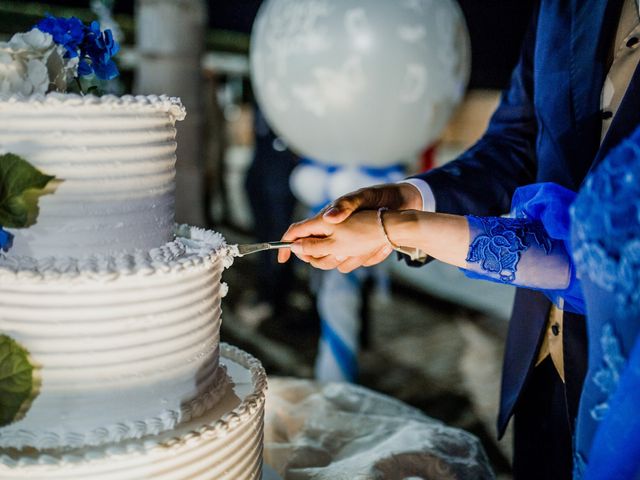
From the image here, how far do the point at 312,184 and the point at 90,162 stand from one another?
6.33 feet

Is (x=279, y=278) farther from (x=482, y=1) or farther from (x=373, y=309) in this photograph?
(x=482, y=1)

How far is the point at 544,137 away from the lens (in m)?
1.59

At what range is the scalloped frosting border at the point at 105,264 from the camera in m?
1.08

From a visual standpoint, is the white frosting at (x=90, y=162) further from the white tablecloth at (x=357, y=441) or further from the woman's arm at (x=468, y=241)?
the white tablecloth at (x=357, y=441)

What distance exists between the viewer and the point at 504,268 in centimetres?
128

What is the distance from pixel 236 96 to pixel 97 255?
16238 mm

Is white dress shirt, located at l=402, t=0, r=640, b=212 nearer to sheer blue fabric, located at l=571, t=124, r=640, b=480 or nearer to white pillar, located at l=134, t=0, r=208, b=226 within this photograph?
sheer blue fabric, located at l=571, t=124, r=640, b=480

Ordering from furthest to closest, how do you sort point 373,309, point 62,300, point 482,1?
point 482,1 → point 373,309 → point 62,300

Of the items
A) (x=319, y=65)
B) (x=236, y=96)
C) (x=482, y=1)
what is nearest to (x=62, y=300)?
(x=319, y=65)

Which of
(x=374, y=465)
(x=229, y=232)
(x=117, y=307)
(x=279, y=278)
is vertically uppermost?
(x=117, y=307)

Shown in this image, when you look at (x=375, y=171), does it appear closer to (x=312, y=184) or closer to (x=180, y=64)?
(x=312, y=184)

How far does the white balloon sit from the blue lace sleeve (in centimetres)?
211

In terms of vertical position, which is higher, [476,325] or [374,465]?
[374,465]

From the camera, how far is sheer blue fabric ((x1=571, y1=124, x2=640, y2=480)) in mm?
907
